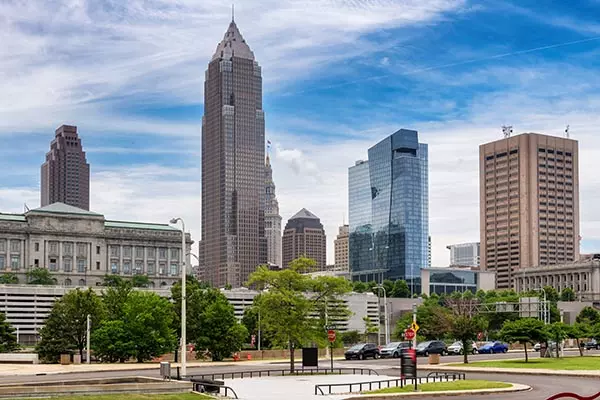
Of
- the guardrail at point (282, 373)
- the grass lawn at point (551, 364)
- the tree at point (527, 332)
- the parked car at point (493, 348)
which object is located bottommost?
the parked car at point (493, 348)

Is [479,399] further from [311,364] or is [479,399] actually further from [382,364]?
[382,364]

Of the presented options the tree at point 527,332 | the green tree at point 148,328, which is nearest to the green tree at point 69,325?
the green tree at point 148,328

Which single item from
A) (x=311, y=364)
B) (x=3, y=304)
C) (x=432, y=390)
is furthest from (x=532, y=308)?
(x=3, y=304)

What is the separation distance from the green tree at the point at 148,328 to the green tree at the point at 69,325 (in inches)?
303

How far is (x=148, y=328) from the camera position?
91.9 meters

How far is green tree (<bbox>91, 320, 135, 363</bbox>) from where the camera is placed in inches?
3575

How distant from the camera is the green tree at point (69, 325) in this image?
95812 millimetres

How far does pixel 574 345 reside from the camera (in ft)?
462

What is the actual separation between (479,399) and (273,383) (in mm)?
15272

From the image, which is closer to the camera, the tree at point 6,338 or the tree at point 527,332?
the tree at point 527,332

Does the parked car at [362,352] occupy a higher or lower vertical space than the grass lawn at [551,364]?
lower

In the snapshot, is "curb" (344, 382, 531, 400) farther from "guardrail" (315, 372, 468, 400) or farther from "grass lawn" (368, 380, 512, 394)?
"guardrail" (315, 372, 468, 400)

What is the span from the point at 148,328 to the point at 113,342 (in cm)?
355

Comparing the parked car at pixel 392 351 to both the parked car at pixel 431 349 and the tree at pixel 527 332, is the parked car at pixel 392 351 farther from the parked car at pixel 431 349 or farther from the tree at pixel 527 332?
the tree at pixel 527 332
